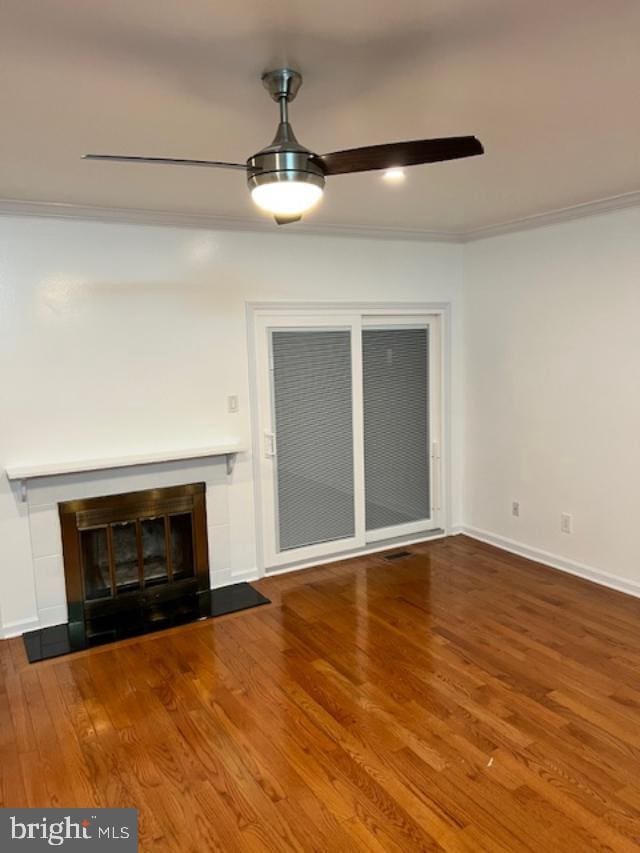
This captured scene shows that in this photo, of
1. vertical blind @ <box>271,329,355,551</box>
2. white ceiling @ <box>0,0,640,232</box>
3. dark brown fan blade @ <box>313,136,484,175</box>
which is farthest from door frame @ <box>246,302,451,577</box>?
dark brown fan blade @ <box>313,136,484,175</box>

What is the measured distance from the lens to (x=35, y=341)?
3.62 metres

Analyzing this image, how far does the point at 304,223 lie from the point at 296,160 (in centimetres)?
248

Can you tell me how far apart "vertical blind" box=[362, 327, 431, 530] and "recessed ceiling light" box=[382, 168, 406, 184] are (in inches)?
66.1

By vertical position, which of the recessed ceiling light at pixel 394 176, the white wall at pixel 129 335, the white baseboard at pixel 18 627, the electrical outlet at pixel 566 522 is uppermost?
the recessed ceiling light at pixel 394 176

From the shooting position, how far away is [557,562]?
14.8ft

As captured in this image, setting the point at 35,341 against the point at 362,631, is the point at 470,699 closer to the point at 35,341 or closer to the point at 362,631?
the point at 362,631

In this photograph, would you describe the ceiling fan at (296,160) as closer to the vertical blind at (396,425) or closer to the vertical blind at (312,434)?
the vertical blind at (312,434)

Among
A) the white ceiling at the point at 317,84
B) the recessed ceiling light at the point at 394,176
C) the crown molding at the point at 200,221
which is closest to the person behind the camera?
the white ceiling at the point at 317,84

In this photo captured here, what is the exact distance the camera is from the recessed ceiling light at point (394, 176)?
302 cm

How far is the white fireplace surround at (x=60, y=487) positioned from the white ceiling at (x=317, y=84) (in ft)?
5.12

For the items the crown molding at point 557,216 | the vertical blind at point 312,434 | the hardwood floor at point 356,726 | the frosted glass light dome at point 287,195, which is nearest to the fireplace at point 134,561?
the hardwood floor at point 356,726

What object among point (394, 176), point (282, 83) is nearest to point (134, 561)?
point (394, 176)

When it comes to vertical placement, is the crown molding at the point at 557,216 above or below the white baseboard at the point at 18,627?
above
